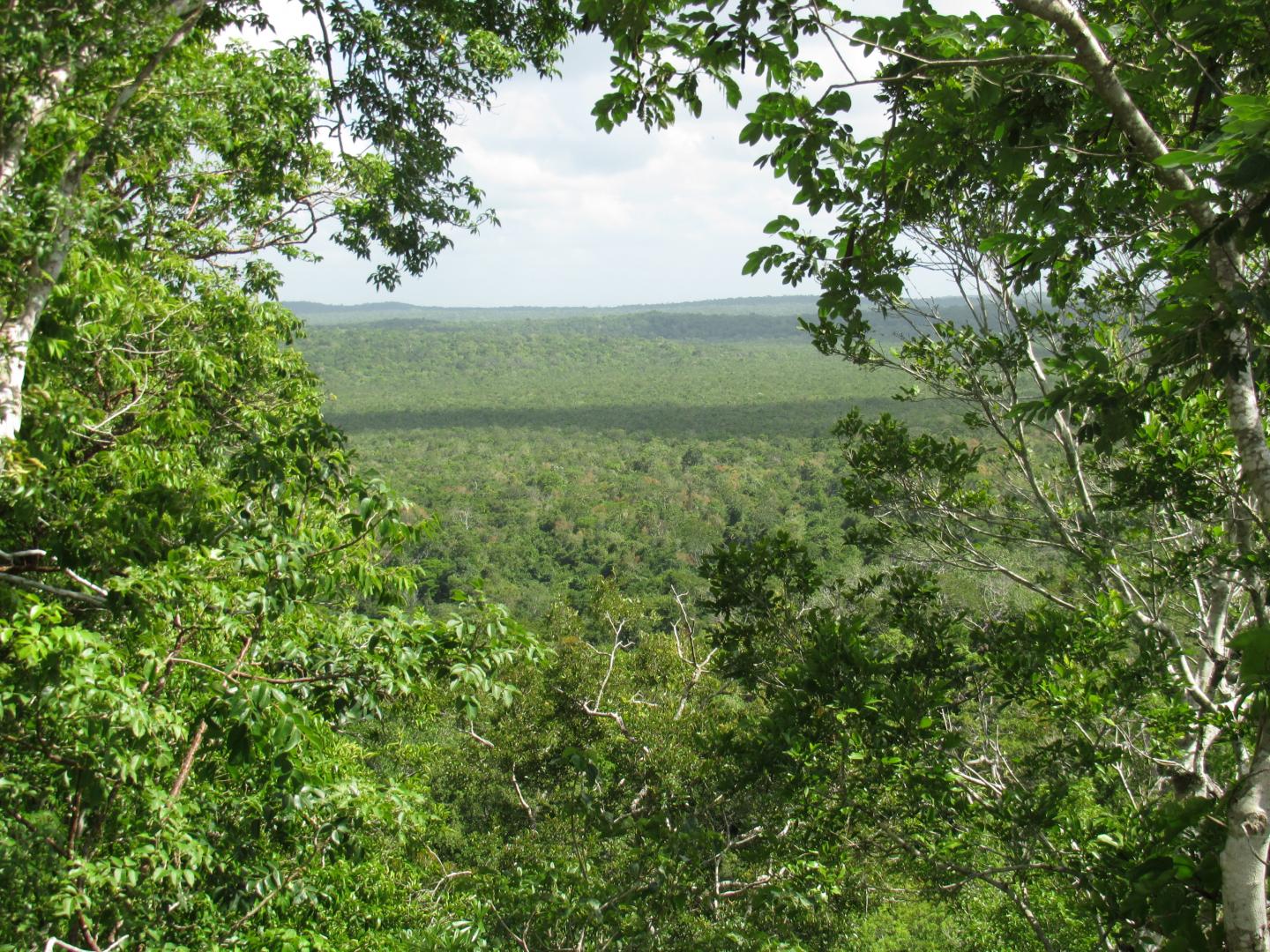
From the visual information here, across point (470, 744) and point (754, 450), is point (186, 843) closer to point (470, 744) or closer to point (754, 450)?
point (470, 744)

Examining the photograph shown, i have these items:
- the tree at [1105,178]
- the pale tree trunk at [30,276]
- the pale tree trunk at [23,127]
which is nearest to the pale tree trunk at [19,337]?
the pale tree trunk at [30,276]

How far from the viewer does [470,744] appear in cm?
1248

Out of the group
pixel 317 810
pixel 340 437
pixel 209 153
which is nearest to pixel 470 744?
pixel 317 810

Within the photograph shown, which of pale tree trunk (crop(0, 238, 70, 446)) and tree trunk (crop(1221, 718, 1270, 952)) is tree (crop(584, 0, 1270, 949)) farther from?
pale tree trunk (crop(0, 238, 70, 446))

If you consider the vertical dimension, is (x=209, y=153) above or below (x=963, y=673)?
above

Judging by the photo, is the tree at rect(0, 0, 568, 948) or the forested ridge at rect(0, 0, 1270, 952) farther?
the tree at rect(0, 0, 568, 948)

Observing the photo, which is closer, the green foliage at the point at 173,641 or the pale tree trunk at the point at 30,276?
the green foliage at the point at 173,641

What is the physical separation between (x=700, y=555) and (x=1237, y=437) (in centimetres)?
282

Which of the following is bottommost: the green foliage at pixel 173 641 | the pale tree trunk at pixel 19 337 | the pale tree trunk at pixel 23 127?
the green foliage at pixel 173 641

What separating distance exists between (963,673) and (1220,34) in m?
2.87

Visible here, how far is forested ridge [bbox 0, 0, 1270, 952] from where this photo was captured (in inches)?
82.1

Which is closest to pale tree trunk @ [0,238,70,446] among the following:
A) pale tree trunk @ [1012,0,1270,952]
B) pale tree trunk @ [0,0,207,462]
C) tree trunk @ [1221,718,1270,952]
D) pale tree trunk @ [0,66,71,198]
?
pale tree trunk @ [0,0,207,462]

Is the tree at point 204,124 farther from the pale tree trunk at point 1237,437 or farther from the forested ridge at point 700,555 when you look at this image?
the pale tree trunk at point 1237,437

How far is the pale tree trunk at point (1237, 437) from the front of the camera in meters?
1.58
